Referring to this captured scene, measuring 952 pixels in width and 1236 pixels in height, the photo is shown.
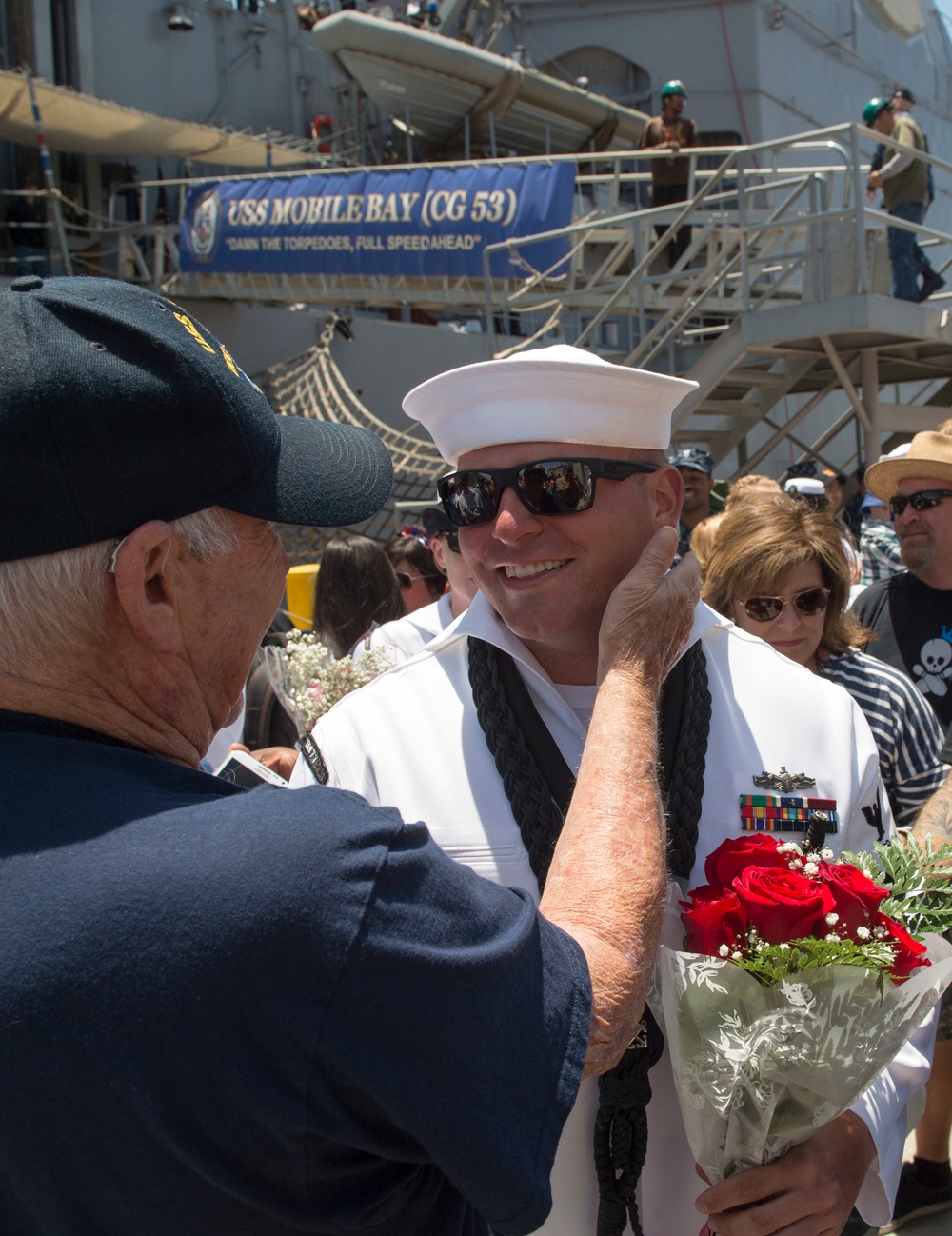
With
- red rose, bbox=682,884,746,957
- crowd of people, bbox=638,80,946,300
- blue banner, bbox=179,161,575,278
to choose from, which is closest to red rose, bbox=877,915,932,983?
red rose, bbox=682,884,746,957

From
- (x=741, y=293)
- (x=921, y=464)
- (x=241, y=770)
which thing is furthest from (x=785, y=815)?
(x=741, y=293)

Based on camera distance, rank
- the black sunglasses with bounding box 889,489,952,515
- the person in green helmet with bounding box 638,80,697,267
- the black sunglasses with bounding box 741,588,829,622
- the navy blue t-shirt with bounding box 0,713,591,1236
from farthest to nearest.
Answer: the person in green helmet with bounding box 638,80,697,267 → the black sunglasses with bounding box 889,489,952,515 → the black sunglasses with bounding box 741,588,829,622 → the navy blue t-shirt with bounding box 0,713,591,1236

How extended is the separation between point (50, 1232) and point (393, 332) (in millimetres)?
16780

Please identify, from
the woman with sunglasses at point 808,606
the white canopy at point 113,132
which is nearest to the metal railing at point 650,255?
the white canopy at point 113,132

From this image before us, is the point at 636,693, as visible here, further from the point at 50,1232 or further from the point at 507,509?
the point at 50,1232

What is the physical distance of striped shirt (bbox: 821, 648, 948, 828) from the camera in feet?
9.20

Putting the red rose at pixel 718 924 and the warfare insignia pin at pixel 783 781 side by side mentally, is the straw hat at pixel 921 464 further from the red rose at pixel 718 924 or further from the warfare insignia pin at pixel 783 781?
the red rose at pixel 718 924

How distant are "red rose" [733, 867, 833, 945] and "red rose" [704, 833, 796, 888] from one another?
0.31 feet

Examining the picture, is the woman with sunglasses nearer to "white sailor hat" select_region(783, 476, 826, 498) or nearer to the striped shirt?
the striped shirt

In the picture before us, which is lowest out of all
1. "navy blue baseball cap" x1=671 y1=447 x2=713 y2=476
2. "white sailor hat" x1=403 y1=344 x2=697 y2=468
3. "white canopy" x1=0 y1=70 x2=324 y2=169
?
"white sailor hat" x1=403 y1=344 x2=697 y2=468

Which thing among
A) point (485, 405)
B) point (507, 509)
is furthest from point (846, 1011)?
point (485, 405)

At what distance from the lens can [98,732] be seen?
1115mm

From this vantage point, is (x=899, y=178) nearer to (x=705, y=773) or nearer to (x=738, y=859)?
(x=705, y=773)

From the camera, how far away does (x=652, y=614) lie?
1.70 m
